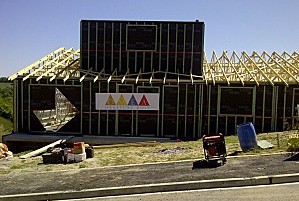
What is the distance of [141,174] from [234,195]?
9.79 ft

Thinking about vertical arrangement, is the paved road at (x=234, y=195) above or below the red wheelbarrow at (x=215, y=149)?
below

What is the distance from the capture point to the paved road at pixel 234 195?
8102 millimetres

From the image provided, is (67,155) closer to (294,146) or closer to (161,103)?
(294,146)

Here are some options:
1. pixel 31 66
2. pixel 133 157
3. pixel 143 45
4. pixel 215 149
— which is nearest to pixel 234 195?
pixel 215 149

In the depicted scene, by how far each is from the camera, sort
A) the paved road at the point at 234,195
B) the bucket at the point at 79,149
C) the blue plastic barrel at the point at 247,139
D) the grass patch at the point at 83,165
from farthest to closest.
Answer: the bucket at the point at 79,149
the blue plastic barrel at the point at 247,139
the grass patch at the point at 83,165
the paved road at the point at 234,195

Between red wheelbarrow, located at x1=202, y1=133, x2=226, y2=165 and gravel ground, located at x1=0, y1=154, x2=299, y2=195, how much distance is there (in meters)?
0.32

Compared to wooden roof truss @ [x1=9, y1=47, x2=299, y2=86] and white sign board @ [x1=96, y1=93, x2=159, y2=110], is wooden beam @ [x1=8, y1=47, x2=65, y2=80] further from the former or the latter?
white sign board @ [x1=96, y1=93, x2=159, y2=110]

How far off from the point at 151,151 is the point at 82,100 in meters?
7.14

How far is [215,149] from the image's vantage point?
11555mm

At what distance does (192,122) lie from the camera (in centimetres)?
2102

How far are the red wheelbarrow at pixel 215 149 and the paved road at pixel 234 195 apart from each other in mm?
2487

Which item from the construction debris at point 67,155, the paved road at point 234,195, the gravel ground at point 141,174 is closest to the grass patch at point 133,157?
the construction debris at point 67,155

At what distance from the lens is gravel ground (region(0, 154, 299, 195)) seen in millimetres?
9602

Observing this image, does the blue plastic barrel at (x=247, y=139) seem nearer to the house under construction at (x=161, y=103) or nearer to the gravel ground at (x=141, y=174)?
the gravel ground at (x=141, y=174)
